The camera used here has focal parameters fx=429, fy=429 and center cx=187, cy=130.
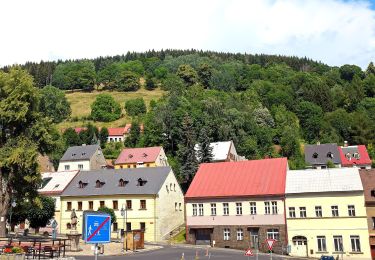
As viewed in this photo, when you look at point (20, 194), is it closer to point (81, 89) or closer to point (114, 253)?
point (114, 253)

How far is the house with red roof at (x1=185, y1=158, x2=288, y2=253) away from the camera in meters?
47.8

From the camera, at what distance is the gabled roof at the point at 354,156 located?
8749 cm

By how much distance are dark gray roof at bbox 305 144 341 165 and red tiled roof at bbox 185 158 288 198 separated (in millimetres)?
38605

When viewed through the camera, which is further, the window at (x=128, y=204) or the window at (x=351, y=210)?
the window at (x=128, y=204)

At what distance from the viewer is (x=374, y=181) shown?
152ft

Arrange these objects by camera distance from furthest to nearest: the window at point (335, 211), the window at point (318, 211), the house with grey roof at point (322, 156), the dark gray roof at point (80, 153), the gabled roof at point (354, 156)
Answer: the dark gray roof at point (80, 153) → the house with grey roof at point (322, 156) → the gabled roof at point (354, 156) → the window at point (318, 211) → the window at point (335, 211)

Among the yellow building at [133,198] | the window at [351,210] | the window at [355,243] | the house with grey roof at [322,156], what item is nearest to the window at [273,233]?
the window at [355,243]

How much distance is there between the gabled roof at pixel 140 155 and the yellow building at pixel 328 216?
1829 inches

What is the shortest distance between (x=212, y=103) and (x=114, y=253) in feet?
233

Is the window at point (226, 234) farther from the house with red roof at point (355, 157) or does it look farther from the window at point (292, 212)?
the house with red roof at point (355, 157)

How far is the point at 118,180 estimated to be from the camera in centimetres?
6000

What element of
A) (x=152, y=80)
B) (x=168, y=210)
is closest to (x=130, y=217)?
(x=168, y=210)

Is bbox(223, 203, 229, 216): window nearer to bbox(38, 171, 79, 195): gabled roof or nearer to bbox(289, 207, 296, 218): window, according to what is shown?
bbox(289, 207, 296, 218): window

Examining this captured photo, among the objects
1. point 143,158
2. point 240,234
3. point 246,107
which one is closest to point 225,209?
point 240,234
